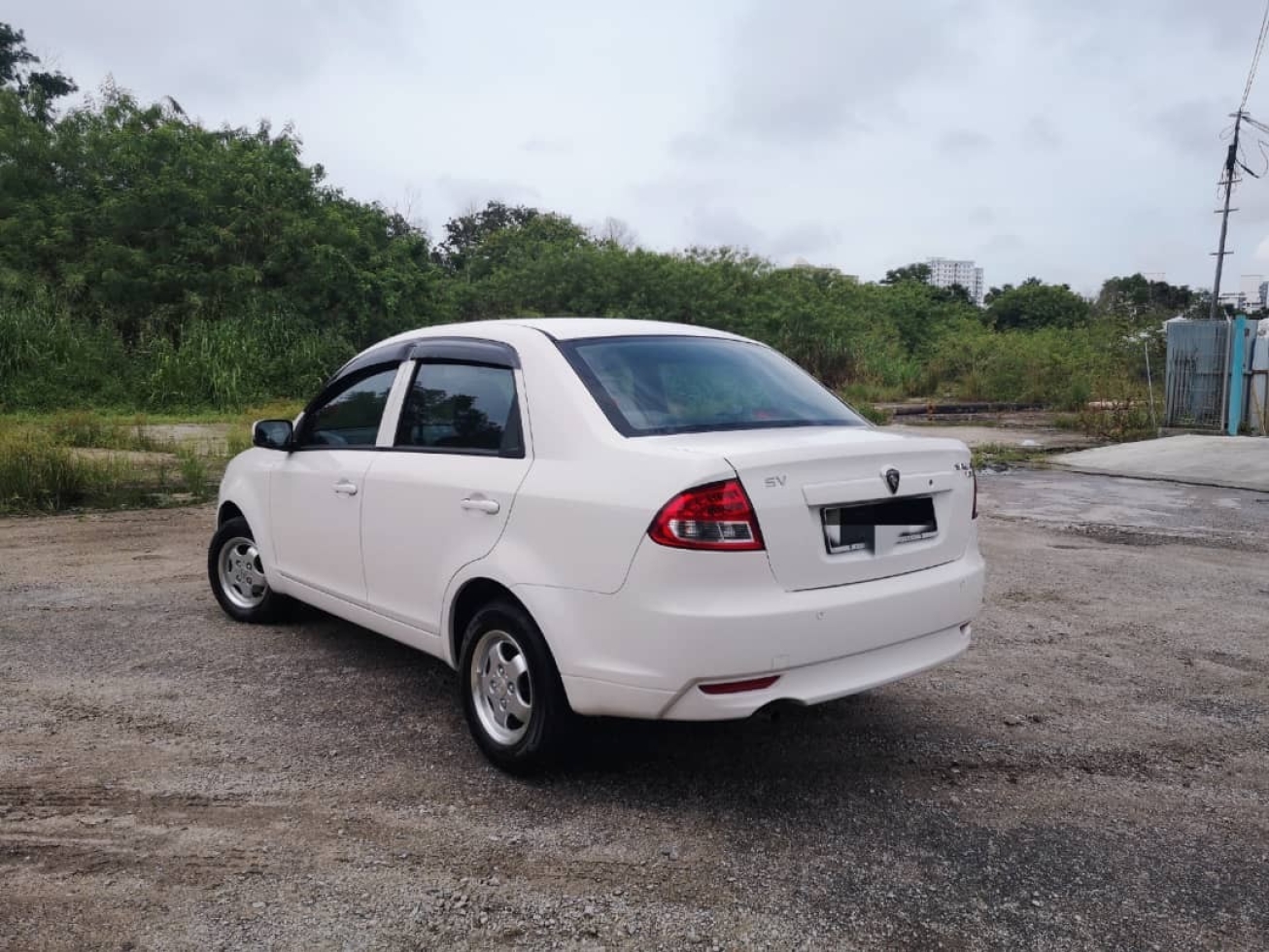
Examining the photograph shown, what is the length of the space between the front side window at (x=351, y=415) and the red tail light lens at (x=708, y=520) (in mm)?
1898

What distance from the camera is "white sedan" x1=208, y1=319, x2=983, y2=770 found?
10.4 feet

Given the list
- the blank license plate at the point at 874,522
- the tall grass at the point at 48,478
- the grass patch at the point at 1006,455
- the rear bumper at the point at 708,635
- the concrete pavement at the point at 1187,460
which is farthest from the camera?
the grass patch at the point at 1006,455

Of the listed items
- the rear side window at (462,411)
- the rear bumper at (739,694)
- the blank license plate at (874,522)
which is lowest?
the rear bumper at (739,694)

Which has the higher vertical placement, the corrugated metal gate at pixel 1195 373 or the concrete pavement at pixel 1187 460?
the corrugated metal gate at pixel 1195 373

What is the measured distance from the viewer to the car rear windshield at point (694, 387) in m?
3.65

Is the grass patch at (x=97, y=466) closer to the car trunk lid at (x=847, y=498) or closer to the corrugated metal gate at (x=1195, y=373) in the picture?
the car trunk lid at (x=847, y=498)

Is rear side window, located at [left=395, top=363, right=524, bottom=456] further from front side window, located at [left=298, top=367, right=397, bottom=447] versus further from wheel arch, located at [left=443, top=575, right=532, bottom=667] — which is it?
wheel arch, located at [left=443, top=575, right=532, bottom=667]

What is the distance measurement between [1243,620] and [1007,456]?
9.79m

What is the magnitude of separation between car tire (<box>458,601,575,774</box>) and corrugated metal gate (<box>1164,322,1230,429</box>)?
59.3ft

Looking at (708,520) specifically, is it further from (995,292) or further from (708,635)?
(995,292)

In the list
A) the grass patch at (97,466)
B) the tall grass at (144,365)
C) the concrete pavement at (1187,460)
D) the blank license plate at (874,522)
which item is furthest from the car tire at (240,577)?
the tall grass at (144,365)

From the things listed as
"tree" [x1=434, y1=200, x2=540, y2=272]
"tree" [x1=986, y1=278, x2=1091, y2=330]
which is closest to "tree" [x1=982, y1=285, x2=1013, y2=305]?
"tree" [x1=986, y1=278, x2=1091, y2=330]

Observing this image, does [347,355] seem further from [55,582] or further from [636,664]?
[636,664]

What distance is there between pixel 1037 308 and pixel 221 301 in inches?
2039
